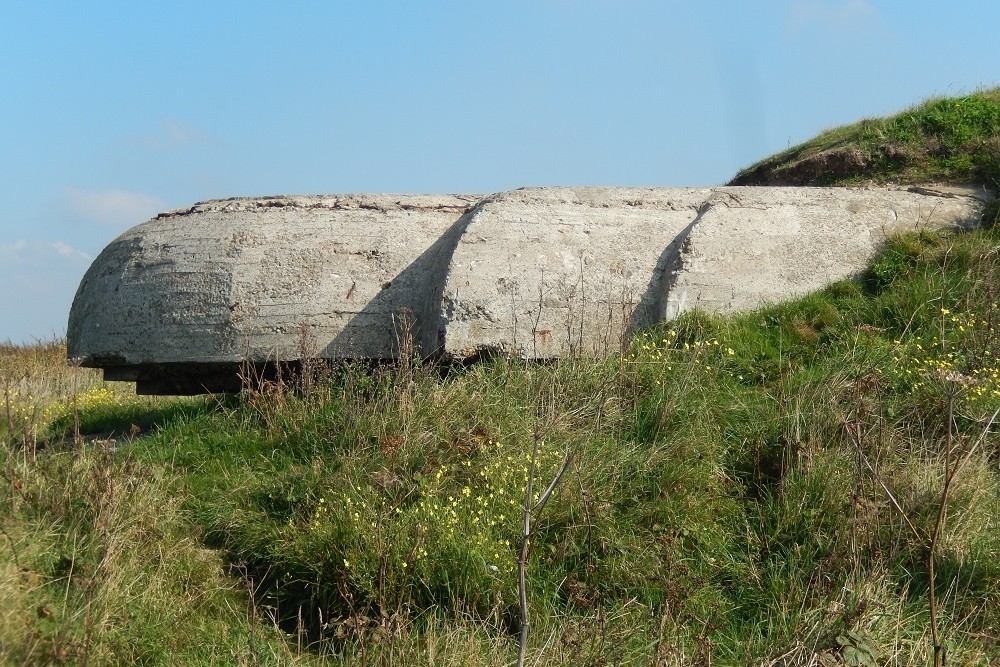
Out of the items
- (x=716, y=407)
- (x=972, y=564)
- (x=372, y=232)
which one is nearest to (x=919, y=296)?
(x=716, y=407)

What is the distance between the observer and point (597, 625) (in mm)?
4496

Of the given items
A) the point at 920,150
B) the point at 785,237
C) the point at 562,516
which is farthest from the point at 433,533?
the point at 920,150

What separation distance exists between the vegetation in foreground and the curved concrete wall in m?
0.38

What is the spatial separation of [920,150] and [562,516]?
534cm

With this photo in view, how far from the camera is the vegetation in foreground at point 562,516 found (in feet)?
14.8

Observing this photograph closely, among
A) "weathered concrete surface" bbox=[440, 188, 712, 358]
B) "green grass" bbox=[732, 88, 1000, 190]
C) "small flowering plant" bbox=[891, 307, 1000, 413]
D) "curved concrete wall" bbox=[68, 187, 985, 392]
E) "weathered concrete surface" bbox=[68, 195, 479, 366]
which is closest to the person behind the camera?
"small flowering plant" bbox=[891, 307, 1000, 413]

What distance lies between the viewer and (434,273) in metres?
7.40

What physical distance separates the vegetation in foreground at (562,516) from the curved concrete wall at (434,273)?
15.0 inches

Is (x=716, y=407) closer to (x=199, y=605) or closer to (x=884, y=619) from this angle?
(x=884, y=619)

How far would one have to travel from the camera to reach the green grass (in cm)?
842

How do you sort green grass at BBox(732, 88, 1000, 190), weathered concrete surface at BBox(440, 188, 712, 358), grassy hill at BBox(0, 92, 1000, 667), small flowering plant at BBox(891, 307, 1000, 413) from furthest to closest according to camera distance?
green grass at BBox(732, 88, 1000, 190), weathered concrete surface at BBox(440, 188, 712, 358), small flowering plant at BBox(891, 307, 1000, 413), grassy hill at BBox(0, 92, 1000, 667)

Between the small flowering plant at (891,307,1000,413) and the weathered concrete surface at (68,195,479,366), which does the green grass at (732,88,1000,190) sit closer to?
the small flowering plant at (891,307,1000,413)

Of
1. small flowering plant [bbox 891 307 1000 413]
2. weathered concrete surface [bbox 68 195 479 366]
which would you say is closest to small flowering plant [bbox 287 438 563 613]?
weathered concrete surface [bbox 68 195 479 366]

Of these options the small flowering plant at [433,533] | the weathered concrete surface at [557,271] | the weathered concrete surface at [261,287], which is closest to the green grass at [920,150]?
the weathered concrete surface at [557,271]
